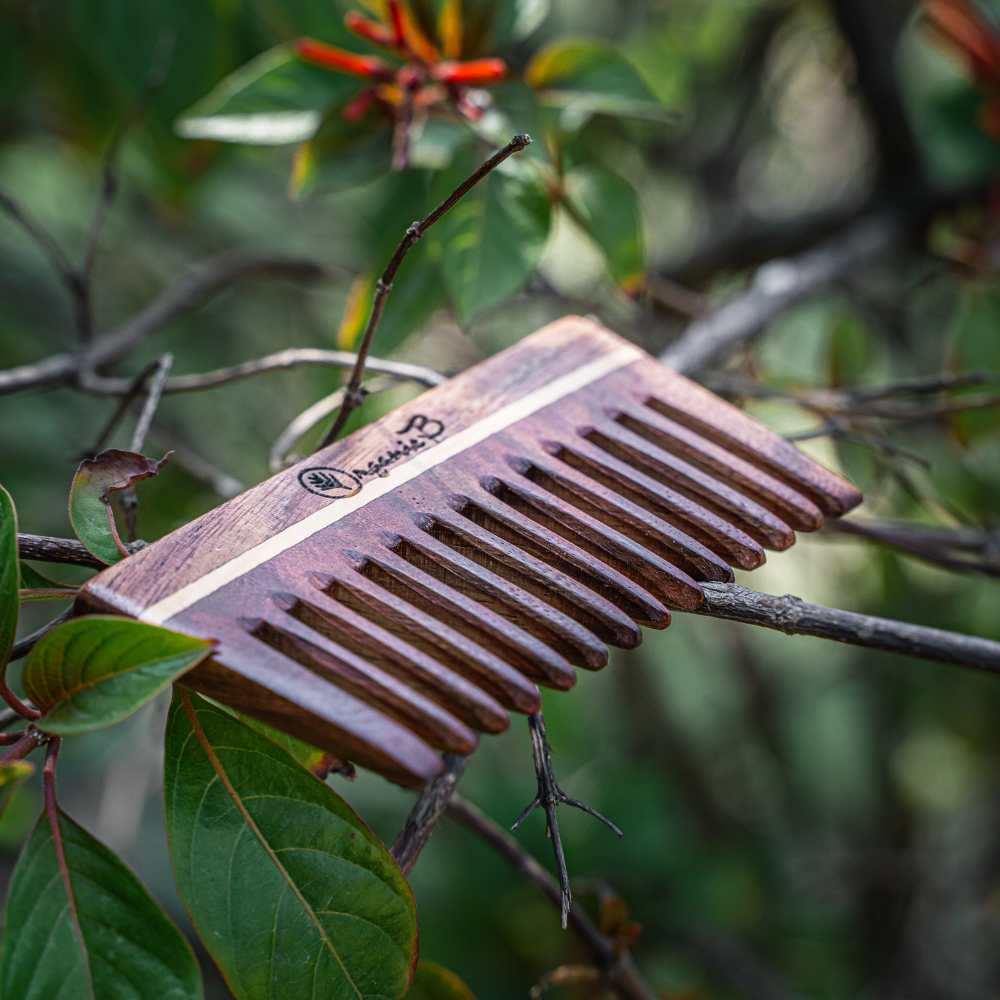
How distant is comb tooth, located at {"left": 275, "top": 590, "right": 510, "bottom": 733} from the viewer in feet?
2.24

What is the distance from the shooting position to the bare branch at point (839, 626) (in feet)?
2.68

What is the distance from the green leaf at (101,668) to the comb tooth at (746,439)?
51 centimetres

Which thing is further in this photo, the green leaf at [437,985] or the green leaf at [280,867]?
the green leaf at [437,985]

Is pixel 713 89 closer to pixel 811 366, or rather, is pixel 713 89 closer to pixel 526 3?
pixel 811 366

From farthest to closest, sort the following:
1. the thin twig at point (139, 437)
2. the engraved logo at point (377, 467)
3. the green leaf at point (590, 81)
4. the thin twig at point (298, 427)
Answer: the green leaf at point (590, 81) < the thin twig at point (298, 427) < the thin twig at point (139, 437) < the engraved logo at point (377, 467)

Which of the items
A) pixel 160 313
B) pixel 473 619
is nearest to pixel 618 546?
pixel 473 619

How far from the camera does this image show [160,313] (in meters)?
1.50

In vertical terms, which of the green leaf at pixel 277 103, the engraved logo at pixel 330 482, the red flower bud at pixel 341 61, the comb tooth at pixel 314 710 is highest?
the red flower bud at pixel 341 61

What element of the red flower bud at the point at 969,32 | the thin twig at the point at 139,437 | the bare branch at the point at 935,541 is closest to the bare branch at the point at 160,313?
the thin twig at the point at 139,437

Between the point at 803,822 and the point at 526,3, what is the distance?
2.09m

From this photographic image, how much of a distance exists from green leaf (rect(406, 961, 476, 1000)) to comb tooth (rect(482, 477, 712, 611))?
44 centimetres

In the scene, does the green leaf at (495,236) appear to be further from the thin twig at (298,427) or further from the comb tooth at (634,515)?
the comb tooth at (634,515)

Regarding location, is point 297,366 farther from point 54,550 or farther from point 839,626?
point 839,626

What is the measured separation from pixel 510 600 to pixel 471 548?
0.22 ft
